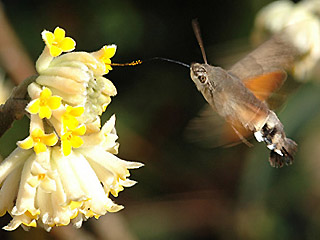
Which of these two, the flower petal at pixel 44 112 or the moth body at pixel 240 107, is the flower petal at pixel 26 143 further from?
the moth body at pixel 240 107

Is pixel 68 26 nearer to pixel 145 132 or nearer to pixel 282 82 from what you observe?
pixel 145 132

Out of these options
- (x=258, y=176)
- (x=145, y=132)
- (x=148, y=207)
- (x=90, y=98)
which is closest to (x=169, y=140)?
(x=145, y=132)

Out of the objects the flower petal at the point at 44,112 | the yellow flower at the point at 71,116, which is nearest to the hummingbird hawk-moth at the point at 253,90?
the yellow flower at the point at 71,116

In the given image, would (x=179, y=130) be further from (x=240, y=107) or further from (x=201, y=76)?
(x=201, y=76)

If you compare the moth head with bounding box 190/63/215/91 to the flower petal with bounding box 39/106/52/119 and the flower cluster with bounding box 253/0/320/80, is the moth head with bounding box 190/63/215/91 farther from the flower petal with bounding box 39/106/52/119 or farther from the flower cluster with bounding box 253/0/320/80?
the flower cluster with bounding box 253/0/320/80

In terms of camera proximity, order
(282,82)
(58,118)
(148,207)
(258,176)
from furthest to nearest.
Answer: (148,207)
(258,176)
(282,82)
(58,118)

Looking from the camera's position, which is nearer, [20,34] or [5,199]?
[5,199]
